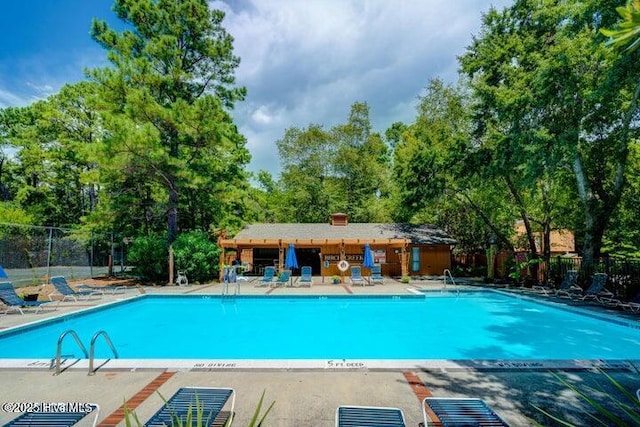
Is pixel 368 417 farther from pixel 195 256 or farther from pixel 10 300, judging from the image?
pixel 195 256

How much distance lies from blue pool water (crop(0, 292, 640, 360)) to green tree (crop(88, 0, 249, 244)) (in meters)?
6.96

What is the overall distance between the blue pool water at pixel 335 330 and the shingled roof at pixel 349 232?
8.19m

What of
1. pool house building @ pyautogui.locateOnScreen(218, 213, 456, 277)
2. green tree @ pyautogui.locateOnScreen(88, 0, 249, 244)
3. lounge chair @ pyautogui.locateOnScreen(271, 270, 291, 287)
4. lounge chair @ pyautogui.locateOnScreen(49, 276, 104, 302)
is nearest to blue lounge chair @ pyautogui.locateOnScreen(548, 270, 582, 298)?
pool house building @ pyautogui.locateOnScreen(218, 213, 456, 277)

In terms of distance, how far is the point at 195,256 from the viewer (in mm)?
18109

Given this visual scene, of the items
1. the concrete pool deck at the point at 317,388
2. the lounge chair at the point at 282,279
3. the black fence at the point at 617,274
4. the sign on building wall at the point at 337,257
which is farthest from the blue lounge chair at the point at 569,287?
the lounge chair at the point at 282,279

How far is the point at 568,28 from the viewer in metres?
13.3

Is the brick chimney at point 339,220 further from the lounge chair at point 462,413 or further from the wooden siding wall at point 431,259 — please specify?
the lounge chair at point 462,413

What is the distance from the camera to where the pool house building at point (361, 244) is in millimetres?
20969

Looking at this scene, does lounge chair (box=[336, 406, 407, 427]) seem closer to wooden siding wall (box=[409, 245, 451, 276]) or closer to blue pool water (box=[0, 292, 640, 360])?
blue pool water (box=[0, 292, 640, 360])

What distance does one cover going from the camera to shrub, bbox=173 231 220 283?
59.3 ft

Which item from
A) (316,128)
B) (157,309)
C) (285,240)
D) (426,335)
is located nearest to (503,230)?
(285,240)

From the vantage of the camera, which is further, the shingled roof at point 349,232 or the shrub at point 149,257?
the shingled roof at point 349,232

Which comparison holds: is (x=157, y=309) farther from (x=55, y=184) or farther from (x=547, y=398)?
(x=55, y=184)

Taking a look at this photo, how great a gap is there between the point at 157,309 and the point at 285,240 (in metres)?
8.75
